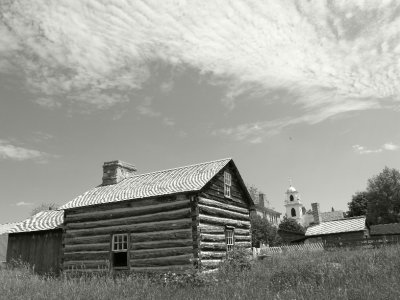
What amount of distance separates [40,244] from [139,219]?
7.49m

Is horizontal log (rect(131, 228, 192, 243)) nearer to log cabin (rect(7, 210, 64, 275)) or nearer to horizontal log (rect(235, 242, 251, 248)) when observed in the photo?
horizontal log (rect(235, 242, 251, 248))

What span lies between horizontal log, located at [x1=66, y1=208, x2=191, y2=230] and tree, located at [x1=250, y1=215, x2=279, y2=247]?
2895 cm

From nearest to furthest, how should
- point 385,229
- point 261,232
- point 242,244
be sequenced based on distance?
1. point 242,244
2. point 261,232
3. point 385,229

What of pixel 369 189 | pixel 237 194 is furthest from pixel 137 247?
pixel 369 189

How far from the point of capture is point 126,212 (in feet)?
56.1

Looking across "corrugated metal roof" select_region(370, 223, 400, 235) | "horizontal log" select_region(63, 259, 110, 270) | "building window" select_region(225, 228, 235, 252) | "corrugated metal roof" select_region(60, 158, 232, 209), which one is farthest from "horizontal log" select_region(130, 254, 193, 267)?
"corrugated metal roof" select_region(370, 223, 400, 235)

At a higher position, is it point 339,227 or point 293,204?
point 293,204

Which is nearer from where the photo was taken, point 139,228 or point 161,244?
point 161,244

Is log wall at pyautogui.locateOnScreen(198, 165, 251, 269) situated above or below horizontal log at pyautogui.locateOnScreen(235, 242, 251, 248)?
above

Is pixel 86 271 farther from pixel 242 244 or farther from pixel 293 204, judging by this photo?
pixel 293 204

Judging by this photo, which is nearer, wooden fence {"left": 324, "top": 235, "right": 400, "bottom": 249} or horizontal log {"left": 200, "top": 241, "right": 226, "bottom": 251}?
horizontal log {"left": 200, "top": 241, "right": 226, "bottom": 251}

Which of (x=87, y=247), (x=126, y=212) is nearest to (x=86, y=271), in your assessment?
(x=87, y=247)

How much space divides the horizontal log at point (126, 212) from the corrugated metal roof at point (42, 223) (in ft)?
7.30

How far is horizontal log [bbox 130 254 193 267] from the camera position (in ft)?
49.8
